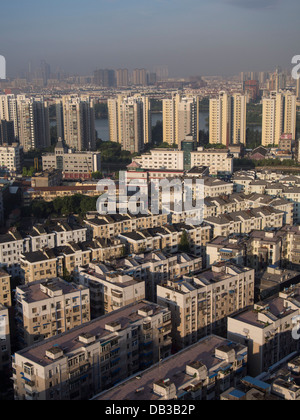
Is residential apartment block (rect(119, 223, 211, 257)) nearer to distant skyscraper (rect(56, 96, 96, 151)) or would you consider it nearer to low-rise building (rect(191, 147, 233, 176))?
low-rise building (rect(191, 147, 233, 176))

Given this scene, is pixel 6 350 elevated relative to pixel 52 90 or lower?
lower

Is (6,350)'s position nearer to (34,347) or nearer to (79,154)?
(34,347)

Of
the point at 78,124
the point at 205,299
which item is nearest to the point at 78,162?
the point at 78,124

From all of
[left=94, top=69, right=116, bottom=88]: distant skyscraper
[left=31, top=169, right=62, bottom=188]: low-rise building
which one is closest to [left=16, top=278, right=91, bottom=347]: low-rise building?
[left=31, top=169, right=62, bottom=188]: low-rise building

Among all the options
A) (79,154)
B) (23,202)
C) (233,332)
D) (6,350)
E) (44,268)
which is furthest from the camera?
(79,154)

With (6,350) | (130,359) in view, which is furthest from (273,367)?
(6,350)

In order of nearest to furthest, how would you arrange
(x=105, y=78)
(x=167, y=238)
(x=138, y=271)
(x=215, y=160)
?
(x=138, y=271), (x=167, y=238), (x=215, y=160), (x=105, y=78)

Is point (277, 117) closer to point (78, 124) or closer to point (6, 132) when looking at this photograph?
point (78, 124)
